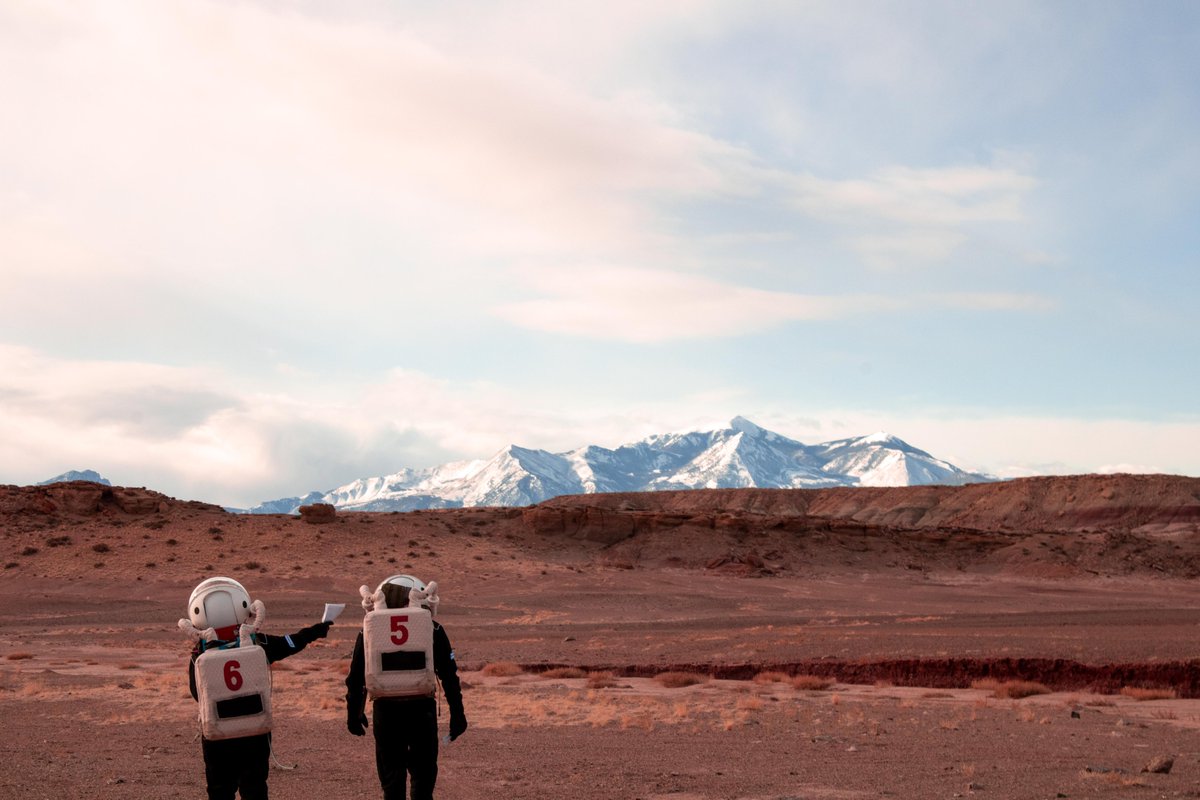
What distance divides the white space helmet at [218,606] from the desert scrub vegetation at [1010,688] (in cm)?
1890

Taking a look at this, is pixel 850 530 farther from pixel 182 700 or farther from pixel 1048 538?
pixel 182 700

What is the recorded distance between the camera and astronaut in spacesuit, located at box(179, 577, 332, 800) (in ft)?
25.1

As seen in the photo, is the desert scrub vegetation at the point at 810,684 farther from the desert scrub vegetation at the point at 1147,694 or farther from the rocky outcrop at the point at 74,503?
the rocky outcrop at the point at 74,503

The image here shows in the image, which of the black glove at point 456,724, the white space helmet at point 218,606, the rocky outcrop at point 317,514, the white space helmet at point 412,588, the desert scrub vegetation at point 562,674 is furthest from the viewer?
the rocky outcrop at point 317,514

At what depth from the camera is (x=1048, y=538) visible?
7969cm

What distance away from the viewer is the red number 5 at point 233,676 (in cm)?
769

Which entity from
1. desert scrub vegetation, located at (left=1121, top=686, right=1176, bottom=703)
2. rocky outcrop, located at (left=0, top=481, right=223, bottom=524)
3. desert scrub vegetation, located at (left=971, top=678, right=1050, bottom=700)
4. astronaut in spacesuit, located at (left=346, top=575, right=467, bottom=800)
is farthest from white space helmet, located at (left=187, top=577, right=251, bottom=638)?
rocky outcrop, located at (left=0, top=481, right=223, bottom=524)

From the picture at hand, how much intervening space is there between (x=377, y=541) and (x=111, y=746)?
5021cm

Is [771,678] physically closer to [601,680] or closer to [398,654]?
[601,680]

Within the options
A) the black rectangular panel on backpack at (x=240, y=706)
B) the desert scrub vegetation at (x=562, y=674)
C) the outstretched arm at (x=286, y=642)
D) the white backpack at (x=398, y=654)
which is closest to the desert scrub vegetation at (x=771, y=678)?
the desert scrub vegetation at (x=562, y=674)

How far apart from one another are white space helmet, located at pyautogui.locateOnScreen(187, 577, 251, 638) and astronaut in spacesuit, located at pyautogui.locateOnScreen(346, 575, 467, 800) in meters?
0.93

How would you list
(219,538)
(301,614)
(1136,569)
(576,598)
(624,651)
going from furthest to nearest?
(1136,569) < (219,538) < (576,598) < (301,614) < (624,651)

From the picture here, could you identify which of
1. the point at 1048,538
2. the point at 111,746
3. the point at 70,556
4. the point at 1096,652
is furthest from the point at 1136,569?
the point at 111,746

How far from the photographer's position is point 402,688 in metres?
8.08
